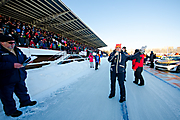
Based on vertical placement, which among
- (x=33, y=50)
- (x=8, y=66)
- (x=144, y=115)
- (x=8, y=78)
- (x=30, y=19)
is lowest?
(x=144, y=115)

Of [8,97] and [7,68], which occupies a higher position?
[7,68]

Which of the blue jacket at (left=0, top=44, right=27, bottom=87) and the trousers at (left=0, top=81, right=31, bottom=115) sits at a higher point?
the blue jacket at (left=0, top=44, right=27, bottom=87)

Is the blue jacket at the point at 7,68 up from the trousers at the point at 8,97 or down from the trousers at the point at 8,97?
up

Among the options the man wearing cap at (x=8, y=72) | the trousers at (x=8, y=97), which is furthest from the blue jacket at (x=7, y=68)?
→ the trousers at (x=8, y=97)

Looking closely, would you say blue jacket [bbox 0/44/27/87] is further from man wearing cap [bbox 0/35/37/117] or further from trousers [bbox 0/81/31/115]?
trousers [bbox 0/81/31/115]

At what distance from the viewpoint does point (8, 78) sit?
1.63 m

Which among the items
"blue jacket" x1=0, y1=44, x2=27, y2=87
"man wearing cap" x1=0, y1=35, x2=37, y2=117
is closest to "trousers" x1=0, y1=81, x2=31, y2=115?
"man wearing cap" x1=0, y1=35, x2=37, y2=117

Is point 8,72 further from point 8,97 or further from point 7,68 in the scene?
point 8,97

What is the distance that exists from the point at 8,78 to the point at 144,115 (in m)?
2.90

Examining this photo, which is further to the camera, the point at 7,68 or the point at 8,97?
the point at 8,97

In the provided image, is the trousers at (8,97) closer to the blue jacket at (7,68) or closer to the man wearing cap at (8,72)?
the man wearing cap at (8,72)

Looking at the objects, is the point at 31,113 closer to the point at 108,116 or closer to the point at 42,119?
the point at 42,119

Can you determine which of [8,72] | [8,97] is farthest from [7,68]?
[8,97]

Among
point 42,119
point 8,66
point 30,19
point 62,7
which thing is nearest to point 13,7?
point 30,19
